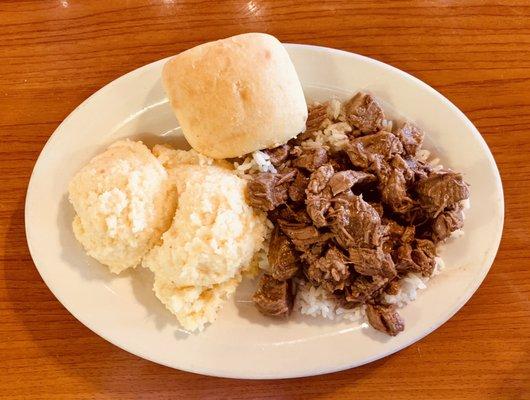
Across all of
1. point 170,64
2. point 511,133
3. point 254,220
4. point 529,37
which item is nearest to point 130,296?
point 254,220

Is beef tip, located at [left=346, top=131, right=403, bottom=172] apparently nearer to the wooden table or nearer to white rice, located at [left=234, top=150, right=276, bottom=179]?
white rice, located at [left=234, top=150, right=276, bottom=179]

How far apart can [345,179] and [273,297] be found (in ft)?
1.99

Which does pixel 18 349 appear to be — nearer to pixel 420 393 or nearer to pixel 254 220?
pixel 254 220

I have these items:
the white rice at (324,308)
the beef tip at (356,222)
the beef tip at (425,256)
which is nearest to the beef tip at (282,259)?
the white rice at (324,308)

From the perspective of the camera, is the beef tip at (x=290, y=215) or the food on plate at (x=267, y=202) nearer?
the food on plate at (x=267, y=202)

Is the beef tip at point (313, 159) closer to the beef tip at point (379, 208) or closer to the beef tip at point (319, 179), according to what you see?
the beef tip at point (319, 179)

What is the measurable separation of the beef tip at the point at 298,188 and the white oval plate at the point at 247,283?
46 cm

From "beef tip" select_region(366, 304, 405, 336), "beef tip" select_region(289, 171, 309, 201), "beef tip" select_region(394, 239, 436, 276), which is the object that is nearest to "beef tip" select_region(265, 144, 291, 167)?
"beef tip" select_region(289, 171, 309, 201)

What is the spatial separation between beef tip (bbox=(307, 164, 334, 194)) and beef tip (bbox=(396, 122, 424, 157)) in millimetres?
365

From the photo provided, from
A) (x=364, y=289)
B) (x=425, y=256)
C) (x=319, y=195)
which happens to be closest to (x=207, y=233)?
(x=319, y=195)

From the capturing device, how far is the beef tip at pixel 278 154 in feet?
7.22

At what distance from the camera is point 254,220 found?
2158mm

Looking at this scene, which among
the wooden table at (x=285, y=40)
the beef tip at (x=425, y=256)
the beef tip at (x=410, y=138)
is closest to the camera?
the beef tip at (x=425, y=256)

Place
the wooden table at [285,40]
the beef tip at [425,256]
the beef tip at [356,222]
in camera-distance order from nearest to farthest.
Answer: the beef tip at [356,222]
the beef tip at [425,256]
the wooden table at [285,40]
